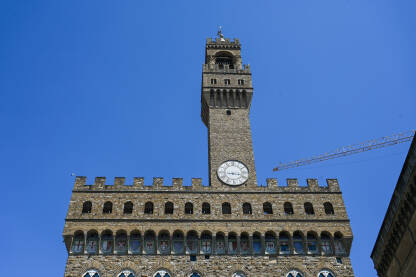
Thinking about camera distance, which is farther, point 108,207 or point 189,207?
point 189,207

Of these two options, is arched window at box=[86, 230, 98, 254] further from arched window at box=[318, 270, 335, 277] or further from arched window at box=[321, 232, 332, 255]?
arched window at box=[321, 232, 332, 255]

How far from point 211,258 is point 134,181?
9127 millimetres

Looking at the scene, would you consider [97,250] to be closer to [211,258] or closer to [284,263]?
[211,258]

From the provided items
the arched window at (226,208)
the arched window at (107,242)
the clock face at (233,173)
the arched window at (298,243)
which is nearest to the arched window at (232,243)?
the arched window at (226,208)

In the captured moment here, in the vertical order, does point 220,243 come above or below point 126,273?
above

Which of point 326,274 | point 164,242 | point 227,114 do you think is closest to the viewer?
point 326,274

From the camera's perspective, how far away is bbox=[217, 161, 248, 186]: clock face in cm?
3875

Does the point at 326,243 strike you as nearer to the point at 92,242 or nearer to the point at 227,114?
the point at 227,114

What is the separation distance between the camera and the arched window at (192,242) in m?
34.4

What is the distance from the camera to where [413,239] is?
62.2ft

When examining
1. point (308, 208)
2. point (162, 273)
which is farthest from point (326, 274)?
point (162, 273)

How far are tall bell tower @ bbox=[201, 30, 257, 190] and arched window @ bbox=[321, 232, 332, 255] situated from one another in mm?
6969

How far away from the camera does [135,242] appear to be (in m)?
34.6

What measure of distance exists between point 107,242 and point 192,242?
6436mm
